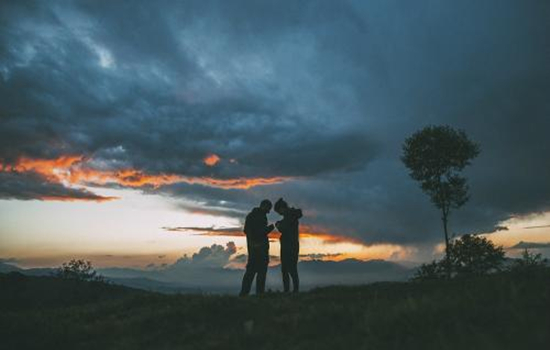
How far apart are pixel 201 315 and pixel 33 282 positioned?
23.5 metres

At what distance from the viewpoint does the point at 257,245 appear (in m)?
16.0

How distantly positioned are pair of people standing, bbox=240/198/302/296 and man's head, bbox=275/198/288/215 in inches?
3.2

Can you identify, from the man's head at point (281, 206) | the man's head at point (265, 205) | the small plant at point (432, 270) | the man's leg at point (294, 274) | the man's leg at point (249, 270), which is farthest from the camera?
the small plant at point (432, 270)


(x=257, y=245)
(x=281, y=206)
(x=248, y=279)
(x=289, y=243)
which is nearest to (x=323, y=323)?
(x=257, y=245)

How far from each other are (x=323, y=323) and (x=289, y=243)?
8.59 metres

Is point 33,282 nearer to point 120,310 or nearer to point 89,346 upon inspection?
point 120,310

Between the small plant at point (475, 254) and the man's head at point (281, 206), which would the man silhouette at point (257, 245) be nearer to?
the man's head at point (281, 206)

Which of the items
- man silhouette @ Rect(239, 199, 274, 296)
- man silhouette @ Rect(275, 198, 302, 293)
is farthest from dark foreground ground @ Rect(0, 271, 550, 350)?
man silhouette @ Rect(275, 198, 302, 293)

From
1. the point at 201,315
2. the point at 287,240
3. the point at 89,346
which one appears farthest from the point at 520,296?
the point at 287,240

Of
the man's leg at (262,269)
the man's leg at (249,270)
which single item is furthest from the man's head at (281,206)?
the man's leg at (249,270)

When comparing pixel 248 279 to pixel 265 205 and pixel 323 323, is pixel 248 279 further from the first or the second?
pixel 323 323

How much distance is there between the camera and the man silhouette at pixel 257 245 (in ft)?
52.5

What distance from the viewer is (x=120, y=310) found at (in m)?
13.5

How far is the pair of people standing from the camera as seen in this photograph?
52.5ft
